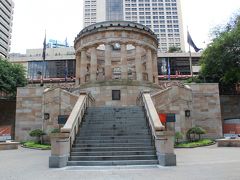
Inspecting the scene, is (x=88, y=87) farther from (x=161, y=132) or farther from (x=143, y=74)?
(x=161, y=132)


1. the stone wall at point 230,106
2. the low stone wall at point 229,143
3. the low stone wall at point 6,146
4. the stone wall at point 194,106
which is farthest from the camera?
the stone wall at point 230,106

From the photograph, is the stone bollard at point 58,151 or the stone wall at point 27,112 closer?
the stone bollard at point 58,151

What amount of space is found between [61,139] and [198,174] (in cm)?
573

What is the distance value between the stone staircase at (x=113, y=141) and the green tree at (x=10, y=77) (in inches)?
756

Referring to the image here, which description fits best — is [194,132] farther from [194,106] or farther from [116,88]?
[116,88]

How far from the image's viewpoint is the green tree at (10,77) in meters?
32.1

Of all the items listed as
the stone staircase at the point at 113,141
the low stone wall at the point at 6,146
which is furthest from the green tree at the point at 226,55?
the low stone wall at the point at 6,146

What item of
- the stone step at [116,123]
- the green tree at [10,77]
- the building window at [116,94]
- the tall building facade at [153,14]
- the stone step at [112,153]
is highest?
the tall building facade at [153,14]

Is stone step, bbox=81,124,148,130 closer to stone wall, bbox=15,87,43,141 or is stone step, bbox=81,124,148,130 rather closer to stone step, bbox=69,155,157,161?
stone step, bbox=69,155,157,161

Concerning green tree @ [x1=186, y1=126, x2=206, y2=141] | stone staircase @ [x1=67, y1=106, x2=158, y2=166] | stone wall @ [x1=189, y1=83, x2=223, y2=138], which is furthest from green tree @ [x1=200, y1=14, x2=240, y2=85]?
stone staircase @ [x1=67, y1=106, x2=158, y2=166]

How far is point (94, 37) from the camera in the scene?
91.5 ft

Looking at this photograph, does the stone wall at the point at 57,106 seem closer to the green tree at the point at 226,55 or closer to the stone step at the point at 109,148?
the stone step at the point at 109,148

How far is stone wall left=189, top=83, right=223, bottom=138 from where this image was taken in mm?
23719

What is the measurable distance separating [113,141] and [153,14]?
144m
